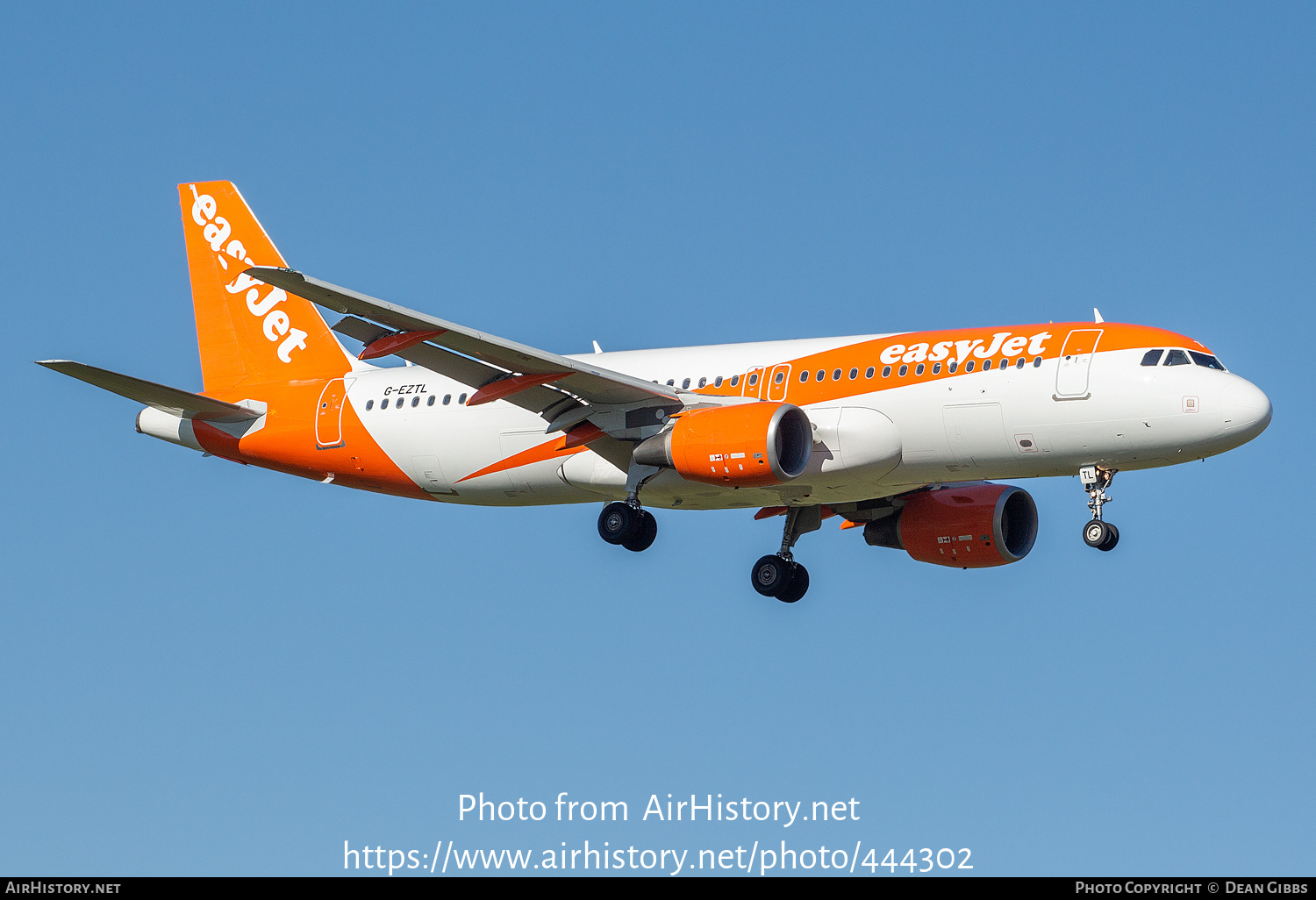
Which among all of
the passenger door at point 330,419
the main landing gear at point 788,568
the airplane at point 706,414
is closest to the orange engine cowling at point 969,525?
the airplane at point 706,414

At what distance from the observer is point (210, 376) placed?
44.4m

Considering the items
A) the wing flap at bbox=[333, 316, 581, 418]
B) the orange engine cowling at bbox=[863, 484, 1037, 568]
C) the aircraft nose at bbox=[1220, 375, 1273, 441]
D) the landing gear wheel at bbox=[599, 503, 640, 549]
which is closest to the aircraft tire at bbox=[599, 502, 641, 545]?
the landing gear wheel at bbox=[599, 503, 640, 549]

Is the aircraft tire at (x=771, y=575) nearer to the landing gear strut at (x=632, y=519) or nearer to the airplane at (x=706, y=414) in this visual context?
the airplane at (x=706, y=414)

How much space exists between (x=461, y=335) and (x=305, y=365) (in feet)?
33.4

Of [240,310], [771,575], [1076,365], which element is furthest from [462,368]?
[1076,365]

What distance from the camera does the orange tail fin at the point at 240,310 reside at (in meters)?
43.6

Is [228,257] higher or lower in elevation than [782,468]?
higher

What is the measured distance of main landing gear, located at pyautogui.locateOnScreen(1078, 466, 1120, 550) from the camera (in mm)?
33875

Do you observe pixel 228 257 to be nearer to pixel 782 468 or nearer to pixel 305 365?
pixel 305 365

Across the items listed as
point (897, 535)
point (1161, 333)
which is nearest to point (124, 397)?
point (897, 535)

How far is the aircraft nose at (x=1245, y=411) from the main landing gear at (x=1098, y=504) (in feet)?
8.45

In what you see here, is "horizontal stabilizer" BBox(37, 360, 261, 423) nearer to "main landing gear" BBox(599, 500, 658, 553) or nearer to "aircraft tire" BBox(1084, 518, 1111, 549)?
"main landing gear" BBox(599, 500, 658, 553)

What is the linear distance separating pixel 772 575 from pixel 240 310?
1531 cm

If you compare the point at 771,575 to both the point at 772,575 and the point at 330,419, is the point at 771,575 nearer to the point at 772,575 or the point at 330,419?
the point at 772,575
